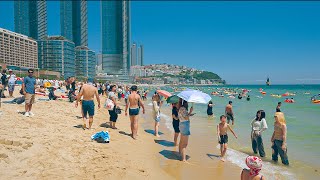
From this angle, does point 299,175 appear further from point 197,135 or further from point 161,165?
point 197,135

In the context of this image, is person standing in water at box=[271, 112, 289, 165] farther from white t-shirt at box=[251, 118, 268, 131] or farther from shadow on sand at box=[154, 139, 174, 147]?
shadow on sand at box=[154, 139, 174, 147]

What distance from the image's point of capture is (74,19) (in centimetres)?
15725

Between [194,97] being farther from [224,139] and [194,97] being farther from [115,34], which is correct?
[115,34]

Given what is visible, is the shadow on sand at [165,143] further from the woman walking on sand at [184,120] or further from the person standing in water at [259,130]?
the person standing in water at [259,130]

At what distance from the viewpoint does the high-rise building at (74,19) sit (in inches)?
6122

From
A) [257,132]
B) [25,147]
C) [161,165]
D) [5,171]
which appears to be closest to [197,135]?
[257,132]

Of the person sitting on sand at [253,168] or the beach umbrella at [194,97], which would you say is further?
the beach umbrella at [194,97]

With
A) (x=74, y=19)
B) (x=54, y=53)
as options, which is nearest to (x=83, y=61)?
(x=54, y=53)

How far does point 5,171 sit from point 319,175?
22.9 ft

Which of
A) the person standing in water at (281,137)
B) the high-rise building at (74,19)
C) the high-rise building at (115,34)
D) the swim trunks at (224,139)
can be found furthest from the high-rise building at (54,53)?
the person standing in water at (281,137)

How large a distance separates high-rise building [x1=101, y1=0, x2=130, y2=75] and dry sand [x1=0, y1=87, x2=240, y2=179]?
457ft

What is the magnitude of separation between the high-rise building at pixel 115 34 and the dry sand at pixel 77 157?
139290 millimetres

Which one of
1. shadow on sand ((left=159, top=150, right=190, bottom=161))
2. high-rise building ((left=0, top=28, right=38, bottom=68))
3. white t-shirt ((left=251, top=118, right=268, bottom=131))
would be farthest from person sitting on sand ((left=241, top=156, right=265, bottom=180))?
high-rise building ((left=0, top=28, right=38, bottom=68))

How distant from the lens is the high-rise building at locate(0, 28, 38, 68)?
102438 mm
